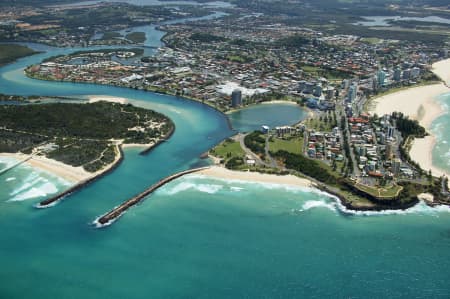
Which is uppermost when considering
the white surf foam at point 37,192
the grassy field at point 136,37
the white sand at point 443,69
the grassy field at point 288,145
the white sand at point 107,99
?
the white sand at point 443,69

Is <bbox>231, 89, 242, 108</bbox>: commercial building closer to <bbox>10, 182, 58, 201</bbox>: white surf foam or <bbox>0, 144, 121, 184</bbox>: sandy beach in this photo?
<bbox>0, 144, 121, 184</bbox>: sandy beach

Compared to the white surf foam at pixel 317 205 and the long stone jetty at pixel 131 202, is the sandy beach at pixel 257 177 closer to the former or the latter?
the long stone jetty at pixel 131 202

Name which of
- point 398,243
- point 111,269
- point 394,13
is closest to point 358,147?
point 398,243

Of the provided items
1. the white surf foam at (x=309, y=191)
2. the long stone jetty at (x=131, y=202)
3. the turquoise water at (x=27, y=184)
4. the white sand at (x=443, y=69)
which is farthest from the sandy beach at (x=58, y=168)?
the white sand at (x=443, y=69)

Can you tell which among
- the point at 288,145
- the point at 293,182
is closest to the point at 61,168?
the point at 293,182

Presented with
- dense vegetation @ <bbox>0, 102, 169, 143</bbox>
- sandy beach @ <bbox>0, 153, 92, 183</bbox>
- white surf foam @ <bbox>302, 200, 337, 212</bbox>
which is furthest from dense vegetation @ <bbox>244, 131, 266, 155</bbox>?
sandy beach @ <bbox>0, 153, 92, 183</bbox>

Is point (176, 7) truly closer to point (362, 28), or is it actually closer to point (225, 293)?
point (362, 28)
